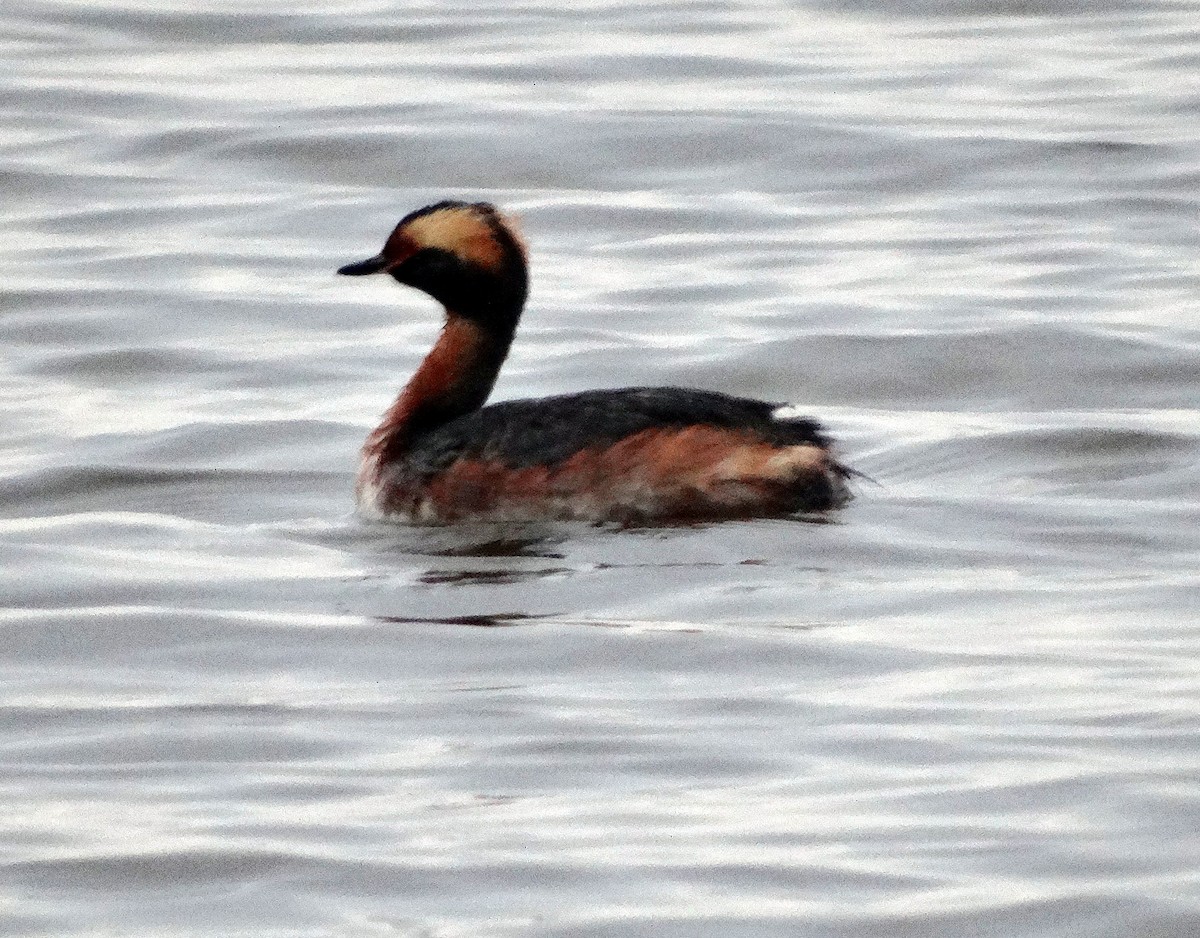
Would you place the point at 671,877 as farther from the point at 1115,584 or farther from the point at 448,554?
the point at 448,554

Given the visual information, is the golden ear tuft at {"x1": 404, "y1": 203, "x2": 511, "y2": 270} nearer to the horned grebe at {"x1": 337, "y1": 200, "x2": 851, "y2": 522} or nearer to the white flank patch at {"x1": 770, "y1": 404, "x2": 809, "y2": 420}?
the horned grebe at {"x1": 337, "y1": 200, "x2": 851, "y2": 522}

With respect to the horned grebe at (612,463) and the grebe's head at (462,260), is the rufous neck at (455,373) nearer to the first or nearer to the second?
the grebe's head at (462,260)

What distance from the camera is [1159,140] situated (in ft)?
57.1

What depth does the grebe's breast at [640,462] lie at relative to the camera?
9.62 metres

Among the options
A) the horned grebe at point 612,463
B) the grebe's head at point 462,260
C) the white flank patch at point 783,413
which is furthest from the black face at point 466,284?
the white flank patch at point 783,413

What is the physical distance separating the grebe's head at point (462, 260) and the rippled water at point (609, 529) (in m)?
0.81

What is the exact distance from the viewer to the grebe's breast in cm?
962

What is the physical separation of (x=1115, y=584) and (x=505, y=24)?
13.4m

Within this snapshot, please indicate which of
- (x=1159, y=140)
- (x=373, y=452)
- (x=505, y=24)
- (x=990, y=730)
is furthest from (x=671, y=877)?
(x=505, y=24)

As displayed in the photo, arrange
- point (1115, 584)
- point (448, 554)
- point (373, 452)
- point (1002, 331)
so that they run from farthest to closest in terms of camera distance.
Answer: point (1002, 331) < point (373, 452) < point (448, 554) < point (1115, 584)

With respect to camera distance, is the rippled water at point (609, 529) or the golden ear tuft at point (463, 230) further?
the golden ear tuft at point (463, 230)

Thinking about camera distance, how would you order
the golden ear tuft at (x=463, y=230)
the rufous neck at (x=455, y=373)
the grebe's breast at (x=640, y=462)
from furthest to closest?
1. the rufous neck at (x=455, y=373)
2. the golden ear tuft at (x=463, y=230)
3. the grebe's breast at (x=640, y=462)

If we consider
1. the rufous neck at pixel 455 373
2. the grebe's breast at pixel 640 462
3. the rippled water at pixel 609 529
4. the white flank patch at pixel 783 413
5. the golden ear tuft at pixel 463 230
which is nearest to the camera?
the rippled water at pixel 609 529

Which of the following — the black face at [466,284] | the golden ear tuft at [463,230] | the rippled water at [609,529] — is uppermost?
the golden ear tuft at [463,230]
